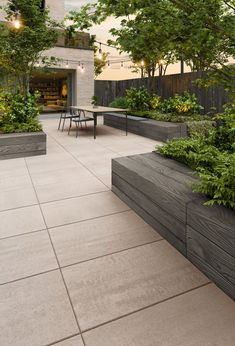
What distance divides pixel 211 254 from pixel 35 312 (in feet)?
3.93

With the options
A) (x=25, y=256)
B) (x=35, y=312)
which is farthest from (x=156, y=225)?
(x=35, y=312)

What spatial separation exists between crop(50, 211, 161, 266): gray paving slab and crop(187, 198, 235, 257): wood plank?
59 cm

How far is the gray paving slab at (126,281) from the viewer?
1.59 m

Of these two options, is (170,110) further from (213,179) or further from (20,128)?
(213,179)

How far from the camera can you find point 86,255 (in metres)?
2.13

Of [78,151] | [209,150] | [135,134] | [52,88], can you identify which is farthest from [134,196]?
[52,88]

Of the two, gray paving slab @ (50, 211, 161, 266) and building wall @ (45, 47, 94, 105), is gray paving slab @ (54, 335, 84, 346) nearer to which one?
gray paving slab @ (50, 211, 161, 266)

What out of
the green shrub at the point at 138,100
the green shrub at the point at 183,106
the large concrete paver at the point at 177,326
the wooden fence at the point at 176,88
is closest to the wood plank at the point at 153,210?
the large concrete paver at the point at 177,326

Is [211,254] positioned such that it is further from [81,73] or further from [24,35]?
[81,73]

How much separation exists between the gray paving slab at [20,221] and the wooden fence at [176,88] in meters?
5.73

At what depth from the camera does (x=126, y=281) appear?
182cm

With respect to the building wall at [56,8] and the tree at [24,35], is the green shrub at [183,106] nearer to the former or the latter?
the tree at [24,35]

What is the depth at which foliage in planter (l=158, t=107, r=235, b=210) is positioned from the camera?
6.23ft

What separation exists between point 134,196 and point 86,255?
3.08ft
